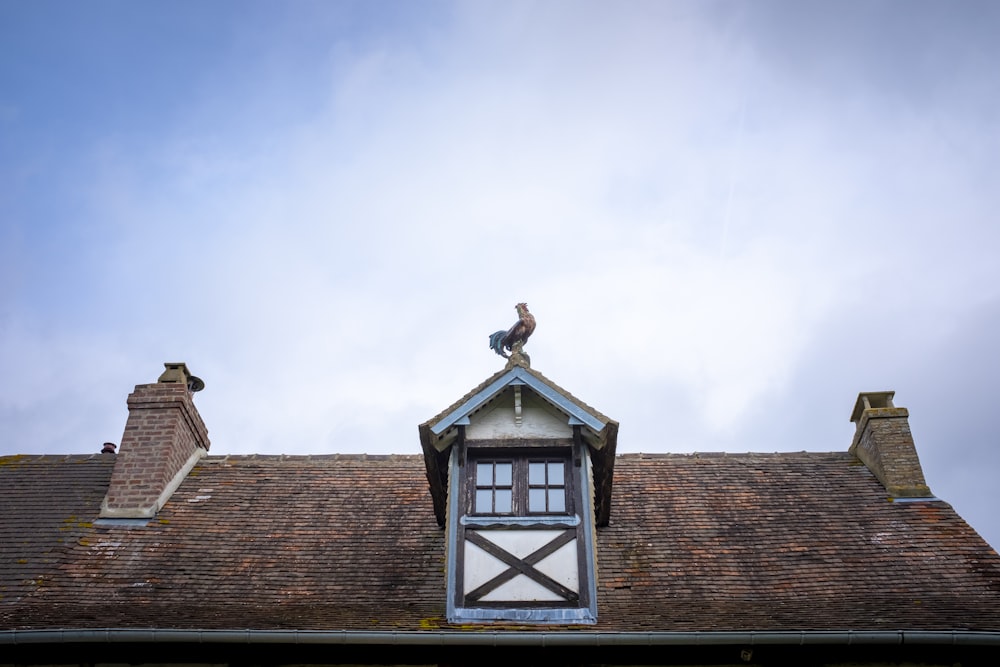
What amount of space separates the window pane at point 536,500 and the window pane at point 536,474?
0.11 metres

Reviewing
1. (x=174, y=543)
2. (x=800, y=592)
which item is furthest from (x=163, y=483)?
(x=800, y=592)

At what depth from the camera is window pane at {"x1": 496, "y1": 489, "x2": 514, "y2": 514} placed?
36.5ft

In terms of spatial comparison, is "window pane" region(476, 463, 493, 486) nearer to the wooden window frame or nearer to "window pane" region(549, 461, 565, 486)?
the wooden window frame

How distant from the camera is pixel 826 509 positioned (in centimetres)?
1339

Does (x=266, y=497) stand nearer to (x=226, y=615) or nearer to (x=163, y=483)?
(x=163, y=483)

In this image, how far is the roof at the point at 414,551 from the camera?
10703 mm

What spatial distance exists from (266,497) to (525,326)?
4598 millimetres

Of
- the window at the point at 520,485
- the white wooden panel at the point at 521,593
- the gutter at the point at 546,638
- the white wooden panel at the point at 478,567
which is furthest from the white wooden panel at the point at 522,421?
the gutter at the point at 546,638

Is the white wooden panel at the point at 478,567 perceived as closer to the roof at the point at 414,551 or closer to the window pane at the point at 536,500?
the roof at the point at 414,551

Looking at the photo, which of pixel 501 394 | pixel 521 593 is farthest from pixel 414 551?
pixel 501 394

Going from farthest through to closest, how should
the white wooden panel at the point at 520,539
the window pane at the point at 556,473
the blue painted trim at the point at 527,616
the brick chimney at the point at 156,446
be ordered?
the brick chimney at the point at 156,446 → the window pane at the point at 556,473 → the white wooden panel at the point at 520,539 → the blue painted trim at the point at 527,616

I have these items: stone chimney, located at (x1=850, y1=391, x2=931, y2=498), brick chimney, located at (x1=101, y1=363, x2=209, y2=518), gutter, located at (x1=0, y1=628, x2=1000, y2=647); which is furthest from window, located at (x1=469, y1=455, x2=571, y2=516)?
stone chimney, located at (x1=850, y1=391, x2=931, y2=498)

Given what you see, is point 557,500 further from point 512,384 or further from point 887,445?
point 887,445

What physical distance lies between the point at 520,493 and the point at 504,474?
1.12 feet
